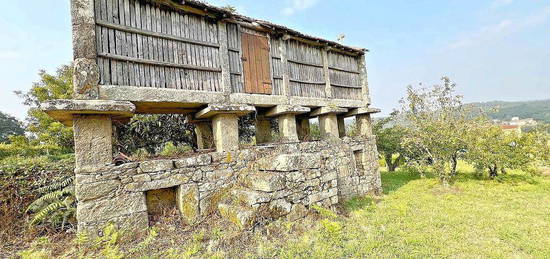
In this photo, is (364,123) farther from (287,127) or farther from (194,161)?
(194,161)

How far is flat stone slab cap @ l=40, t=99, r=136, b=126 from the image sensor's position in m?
3.76

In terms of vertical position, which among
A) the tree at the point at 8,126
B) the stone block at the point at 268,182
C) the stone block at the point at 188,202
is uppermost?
the tree at the point at 8,126

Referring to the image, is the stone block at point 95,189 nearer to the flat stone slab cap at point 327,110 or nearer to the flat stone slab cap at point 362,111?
the flat stone slab cap at point 327,110

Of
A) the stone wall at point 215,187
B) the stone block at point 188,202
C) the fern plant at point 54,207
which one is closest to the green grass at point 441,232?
the stone wall at point 215,187

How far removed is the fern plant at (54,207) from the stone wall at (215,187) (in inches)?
45.2

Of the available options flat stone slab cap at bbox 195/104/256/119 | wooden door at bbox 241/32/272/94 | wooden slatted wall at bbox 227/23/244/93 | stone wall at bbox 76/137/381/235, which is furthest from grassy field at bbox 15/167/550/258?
wooden door at bbox 241/32/272/94

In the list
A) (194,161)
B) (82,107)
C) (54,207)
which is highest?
(82,107)

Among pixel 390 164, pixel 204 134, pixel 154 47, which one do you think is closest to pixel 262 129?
pixel 204 134

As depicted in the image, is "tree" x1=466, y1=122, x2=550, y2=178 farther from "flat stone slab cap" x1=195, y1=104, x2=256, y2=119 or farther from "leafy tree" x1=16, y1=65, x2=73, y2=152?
"leafy tree" x1=16, y1=65, x2=73, y2=152

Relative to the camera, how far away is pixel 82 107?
3922 millimetres

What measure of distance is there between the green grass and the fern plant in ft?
14.5

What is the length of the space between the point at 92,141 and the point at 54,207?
1.71m

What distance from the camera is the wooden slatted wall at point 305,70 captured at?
24.1 ft

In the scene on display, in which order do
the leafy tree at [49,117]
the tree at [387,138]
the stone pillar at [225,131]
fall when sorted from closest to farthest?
the stone pillar at [225,131] < the leafy tree at [49,117] < the tree at [387,138]
